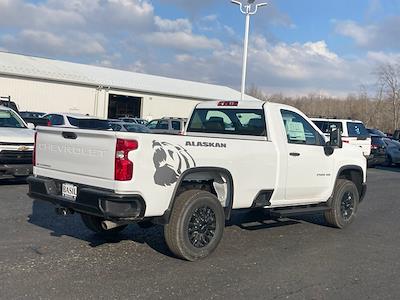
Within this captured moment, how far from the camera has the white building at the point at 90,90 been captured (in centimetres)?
3750

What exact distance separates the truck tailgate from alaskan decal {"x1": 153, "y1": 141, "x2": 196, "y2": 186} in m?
0.49

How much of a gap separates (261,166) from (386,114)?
215 ft

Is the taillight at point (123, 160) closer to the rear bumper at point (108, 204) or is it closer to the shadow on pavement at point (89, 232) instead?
the rear bumper at point (108, 204)

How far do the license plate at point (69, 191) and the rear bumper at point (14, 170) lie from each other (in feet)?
17.0

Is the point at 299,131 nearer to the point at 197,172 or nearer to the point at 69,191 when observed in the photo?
the point at 197,172

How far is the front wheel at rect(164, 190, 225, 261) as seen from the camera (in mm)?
5832

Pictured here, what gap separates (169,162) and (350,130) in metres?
15.5

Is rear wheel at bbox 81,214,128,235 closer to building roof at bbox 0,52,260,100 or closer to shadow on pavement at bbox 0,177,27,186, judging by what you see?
shadow on pavement at bbox 0,177,27,186

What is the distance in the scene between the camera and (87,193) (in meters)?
5.52

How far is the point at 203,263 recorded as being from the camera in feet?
Result: 19.6

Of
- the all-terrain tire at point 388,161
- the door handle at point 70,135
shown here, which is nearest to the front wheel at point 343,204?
the door handle at point 70,135

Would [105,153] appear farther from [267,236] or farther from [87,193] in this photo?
[267,236]

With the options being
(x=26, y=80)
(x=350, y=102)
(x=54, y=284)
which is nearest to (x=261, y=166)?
(x=54, y=284)

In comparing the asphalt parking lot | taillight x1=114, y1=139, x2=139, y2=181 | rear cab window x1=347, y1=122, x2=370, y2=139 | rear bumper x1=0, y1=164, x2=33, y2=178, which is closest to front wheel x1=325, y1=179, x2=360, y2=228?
the asphalt parking lot
